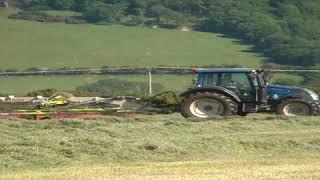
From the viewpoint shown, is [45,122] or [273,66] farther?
[273,66]

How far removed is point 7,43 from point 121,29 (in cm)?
953

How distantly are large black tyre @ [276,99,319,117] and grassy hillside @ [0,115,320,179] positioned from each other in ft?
4.98

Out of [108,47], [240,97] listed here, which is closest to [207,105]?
[240,97]

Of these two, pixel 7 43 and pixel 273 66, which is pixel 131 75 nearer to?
pixel 273 66

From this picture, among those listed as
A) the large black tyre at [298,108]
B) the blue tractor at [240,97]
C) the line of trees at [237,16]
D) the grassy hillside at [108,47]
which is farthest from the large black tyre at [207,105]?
the line of trees at [237,16]

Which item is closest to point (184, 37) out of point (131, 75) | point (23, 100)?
point (131, 75)

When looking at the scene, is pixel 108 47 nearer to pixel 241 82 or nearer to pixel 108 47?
pixel 108 47

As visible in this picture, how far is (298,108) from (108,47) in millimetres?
28518

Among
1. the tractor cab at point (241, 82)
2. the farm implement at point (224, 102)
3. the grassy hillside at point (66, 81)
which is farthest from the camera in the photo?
the grassy hillside at point (66, 81)

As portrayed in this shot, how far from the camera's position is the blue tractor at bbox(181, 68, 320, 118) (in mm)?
15609

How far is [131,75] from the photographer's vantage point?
24.1m

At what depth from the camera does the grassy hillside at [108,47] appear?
3809 centimetres

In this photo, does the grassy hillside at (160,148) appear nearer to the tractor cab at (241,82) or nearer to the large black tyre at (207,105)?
the large black tyre at (207,105)

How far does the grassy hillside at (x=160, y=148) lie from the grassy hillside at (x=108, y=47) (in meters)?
22.3
